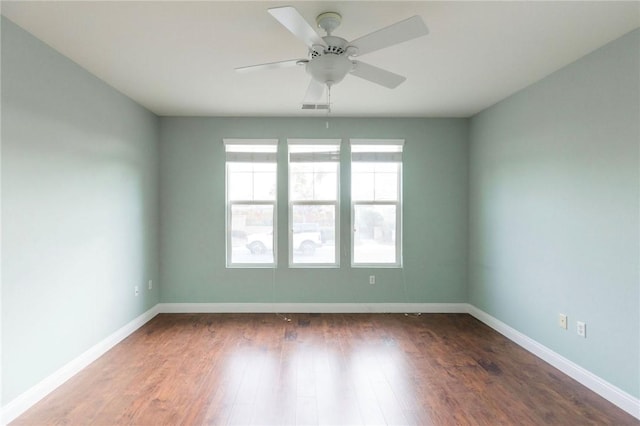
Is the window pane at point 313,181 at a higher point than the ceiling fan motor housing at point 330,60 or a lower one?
lower

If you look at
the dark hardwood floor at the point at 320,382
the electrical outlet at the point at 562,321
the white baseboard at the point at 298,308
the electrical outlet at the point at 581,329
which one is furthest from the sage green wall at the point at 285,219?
the electrical outlet at the point at 581,329

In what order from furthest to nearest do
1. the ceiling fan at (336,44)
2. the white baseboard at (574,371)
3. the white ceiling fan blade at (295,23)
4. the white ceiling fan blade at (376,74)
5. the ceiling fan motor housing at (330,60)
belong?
the white baseboard at (574,371), the white ceiling fan blade at (376,74), the ceiling fan motor housing at (330,60), the ceiling fan at (336,44), the white ceiling fan blade at (295,23)

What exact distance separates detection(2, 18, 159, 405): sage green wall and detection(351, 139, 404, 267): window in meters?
2.69

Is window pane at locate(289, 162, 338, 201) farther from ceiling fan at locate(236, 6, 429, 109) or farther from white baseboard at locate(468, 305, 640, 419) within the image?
white baseboard at locate(468, 305, 640, 419)

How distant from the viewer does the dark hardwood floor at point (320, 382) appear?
2.24 meters

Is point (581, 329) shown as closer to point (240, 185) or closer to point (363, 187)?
point (363, 187)

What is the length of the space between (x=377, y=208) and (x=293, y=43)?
256 cm

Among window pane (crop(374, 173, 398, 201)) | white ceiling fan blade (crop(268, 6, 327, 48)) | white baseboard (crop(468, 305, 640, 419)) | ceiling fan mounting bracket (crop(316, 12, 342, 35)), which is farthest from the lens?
window pane (crop(374, 173, 398, 201))

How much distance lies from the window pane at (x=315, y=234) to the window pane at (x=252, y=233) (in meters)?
0.36

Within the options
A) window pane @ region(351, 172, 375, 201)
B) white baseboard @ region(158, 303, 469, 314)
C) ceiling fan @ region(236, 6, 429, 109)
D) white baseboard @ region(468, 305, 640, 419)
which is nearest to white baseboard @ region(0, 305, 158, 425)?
white baseboard @ region(158, 303, 469, 314)

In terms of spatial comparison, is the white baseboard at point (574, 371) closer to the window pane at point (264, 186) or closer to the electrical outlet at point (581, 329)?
the electrical outlet at point (581, 329)

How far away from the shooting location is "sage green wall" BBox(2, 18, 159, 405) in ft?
7.36

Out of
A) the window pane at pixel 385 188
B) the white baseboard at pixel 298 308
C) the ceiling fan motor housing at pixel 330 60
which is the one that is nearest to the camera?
the ceiling fan motor housing at pixel 330 60

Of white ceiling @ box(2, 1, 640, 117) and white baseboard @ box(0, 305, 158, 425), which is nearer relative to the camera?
white ceiling @ box(2, 1, 640, 117)
